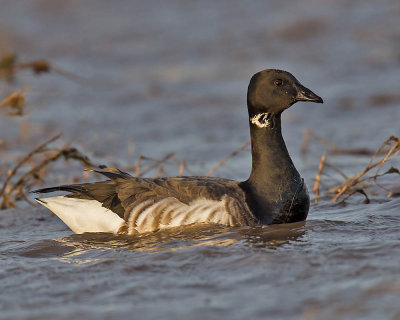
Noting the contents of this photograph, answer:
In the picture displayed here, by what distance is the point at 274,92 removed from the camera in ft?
22.1

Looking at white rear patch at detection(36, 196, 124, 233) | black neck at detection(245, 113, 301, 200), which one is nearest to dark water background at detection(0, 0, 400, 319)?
white rear patch at detection(36, 196, 124, 233)

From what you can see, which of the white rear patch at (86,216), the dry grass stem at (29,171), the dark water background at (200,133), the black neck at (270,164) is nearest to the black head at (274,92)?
the black neck at (270,164)

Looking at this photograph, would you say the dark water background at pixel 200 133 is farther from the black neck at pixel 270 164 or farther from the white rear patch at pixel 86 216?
the black neck at pixel 270 164

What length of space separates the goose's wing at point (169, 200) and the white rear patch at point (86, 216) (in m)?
0.07

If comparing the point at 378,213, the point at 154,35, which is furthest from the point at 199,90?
the point at 378,213

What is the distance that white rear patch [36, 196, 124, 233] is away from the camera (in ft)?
21.7

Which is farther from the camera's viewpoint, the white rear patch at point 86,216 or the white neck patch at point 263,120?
the white neck patch at point 263,120

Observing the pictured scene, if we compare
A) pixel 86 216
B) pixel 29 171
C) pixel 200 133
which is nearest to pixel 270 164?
pixel 86 216

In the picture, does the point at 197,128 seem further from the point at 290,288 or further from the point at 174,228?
the point at 290,288

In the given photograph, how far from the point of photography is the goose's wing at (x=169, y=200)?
20.8ft

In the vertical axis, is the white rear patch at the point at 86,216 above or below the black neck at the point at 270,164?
below

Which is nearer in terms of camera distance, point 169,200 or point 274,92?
point 169,200

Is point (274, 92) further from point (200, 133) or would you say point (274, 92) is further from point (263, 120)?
point (200, 133)

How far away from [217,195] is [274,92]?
1.13 metres
